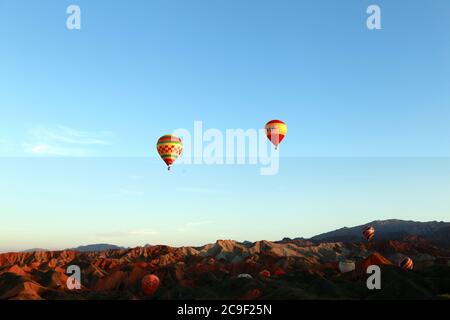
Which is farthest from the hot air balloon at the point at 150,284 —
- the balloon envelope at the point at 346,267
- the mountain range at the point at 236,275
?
the balloon envelope at the point at 346,267

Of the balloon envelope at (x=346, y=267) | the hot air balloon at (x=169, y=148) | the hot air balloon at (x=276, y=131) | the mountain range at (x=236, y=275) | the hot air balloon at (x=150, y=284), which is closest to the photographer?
the hot air balloon at (x=276, y=131)

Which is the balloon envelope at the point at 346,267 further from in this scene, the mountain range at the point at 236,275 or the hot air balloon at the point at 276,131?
the hot air balloon at the point at 276,131

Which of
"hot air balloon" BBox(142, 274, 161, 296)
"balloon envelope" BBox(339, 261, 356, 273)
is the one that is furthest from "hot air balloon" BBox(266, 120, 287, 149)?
"balloon envelope" BBox(339, 261, 356, 273)

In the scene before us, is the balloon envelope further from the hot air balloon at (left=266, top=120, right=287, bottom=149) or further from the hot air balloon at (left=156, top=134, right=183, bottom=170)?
the hot air balloon at (left=156, top=134, right=183, bottom=170)

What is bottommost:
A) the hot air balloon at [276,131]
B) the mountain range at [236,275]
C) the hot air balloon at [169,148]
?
the mountain range at [236,275]

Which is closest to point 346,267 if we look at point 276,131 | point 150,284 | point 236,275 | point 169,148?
point 236,275

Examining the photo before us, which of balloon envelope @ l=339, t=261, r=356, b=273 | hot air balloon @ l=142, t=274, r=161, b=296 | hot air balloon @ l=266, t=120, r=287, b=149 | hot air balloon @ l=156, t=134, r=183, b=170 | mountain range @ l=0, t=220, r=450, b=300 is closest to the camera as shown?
hot air balloon @ l=266, t=120, r=287, b=149

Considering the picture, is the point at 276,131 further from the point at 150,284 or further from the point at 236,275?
the point at 236,275
